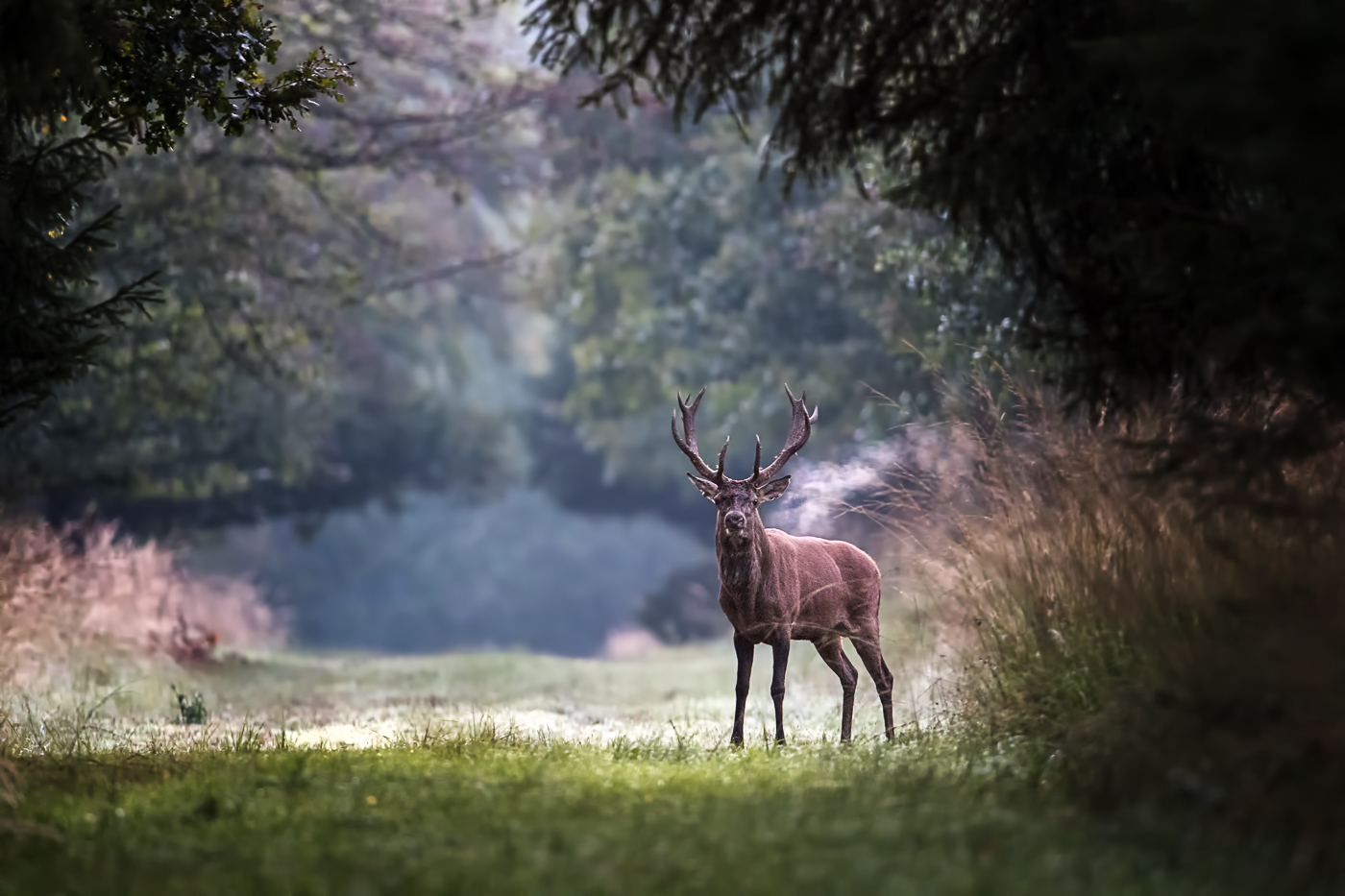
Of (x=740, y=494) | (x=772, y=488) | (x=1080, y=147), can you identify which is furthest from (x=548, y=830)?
(x=772, y=488)

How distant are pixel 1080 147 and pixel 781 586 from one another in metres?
4.30

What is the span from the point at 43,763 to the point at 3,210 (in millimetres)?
3109

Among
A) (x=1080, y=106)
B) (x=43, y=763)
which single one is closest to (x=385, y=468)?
(x=43, y=763)

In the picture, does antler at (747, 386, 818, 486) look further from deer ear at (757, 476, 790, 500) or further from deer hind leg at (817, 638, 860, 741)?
deer hind leg at (817, 638, 860, 741)

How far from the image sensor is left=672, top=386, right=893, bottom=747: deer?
31.8 ft

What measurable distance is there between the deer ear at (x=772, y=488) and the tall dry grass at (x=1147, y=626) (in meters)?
1.07

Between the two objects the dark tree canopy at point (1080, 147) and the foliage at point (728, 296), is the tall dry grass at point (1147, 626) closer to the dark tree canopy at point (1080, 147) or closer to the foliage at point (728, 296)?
the dark tree canopy at point (1080, 147)

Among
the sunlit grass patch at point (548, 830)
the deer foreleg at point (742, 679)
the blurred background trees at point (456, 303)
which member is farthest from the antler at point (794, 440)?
the sunlit grass patch at point (548, 830)

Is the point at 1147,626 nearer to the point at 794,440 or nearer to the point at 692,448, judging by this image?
the point at 794,440

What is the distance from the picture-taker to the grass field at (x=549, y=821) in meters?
4.57

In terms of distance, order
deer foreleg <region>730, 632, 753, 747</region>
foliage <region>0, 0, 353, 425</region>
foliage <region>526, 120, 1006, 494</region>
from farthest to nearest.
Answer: foliage <region>526, 120, 1006, 494</region>
deer foreleg <region>730, 632, 753, 747</region>
foliage <region>0, 0, 353, 425</region>

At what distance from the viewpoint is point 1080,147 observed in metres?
6.64

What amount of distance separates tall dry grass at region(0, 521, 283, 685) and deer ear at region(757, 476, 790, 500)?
689 cm

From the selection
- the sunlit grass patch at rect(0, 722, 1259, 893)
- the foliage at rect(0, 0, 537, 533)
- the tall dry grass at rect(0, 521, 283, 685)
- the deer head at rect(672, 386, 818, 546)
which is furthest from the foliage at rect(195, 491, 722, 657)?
the sunlit grass patch at rect(0, 722, 1259, 893)
